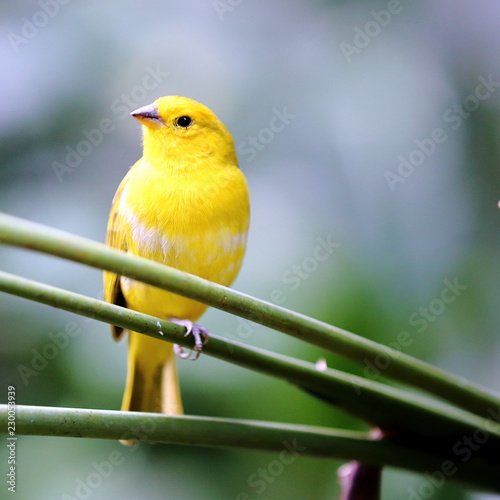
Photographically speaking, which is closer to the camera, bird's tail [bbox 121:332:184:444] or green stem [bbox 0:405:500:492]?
green stem [bbox 0:405:500:492]

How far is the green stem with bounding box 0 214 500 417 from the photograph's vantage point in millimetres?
687

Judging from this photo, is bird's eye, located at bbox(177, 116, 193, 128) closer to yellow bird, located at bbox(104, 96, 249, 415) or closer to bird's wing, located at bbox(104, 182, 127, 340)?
yellow bird, located at bbox(104, 96, 249, 415)

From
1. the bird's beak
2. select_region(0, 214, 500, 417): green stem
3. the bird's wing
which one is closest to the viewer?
select_region(0, 214, 500, 417): green stem

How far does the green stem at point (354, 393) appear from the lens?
109cm

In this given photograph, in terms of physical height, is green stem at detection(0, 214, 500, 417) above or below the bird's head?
below

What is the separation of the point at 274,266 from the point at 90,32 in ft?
2.90

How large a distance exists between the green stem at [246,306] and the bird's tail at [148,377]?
0.86m

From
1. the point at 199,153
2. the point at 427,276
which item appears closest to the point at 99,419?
the point at 199,153

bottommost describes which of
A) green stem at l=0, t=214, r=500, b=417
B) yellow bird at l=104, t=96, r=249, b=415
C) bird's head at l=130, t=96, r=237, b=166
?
green stem at l=0, t=214, r=500, b=417

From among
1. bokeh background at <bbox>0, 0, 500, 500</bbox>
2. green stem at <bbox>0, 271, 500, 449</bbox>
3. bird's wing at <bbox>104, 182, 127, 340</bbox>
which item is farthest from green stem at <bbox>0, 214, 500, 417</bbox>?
bird's wing at <bbox>104, 182, 127, 340</bbox>

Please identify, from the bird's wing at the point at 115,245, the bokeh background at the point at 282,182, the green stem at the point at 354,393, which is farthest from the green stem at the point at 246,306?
the bird's wing at the point at 115,245

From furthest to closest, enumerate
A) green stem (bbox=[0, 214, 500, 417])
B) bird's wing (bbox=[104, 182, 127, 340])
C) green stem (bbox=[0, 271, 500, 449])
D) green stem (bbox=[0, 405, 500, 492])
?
1. bird's wing (bbox=[104, 182, 127, 340])
2. green stem (bbox=[0, 271, 500, 449])
3. green stem (bbox=[0, 405, 500, 492])
4. green stem (bbox=[0, 214, 500, 417])

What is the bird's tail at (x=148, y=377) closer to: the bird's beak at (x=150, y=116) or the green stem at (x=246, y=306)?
the bird's beak at (x=150, y=116)

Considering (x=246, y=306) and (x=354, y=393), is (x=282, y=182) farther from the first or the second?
(x=246, y=306)
